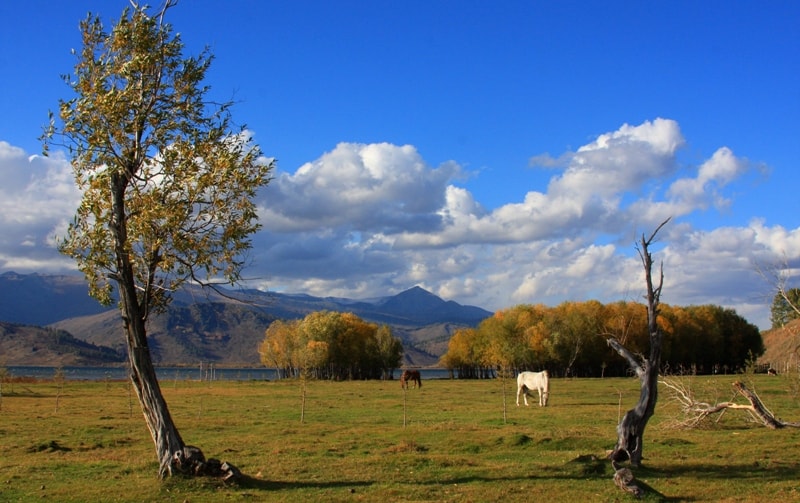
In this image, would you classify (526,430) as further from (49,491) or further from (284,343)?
(284,343)

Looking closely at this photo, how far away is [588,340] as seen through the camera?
107 metres

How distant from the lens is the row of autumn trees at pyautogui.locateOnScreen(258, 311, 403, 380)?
113m

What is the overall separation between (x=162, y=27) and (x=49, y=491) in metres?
12.4

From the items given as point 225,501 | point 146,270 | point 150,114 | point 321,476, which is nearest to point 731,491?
point 321,476

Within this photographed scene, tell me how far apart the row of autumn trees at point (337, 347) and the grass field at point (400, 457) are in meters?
72.9

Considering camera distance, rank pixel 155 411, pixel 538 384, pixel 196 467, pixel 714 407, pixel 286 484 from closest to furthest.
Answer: pixel 196 467 < pixel 286 484 < pixel 155 411 < pixel 714 407 < pixel 538 384

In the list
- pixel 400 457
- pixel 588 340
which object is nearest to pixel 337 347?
pixel 588 340

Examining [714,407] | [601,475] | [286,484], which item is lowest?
[286,484]

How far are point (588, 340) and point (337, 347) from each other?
41375mm

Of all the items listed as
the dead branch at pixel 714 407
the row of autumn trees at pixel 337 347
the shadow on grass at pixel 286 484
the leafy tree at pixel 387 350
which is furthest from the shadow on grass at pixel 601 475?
the leafy tree at pixel 387 350

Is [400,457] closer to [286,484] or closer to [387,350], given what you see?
[286,484]

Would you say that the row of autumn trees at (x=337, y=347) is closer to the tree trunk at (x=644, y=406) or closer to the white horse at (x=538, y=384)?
the white horse at (x=538, y=384)

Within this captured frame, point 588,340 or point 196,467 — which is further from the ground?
point 588,340

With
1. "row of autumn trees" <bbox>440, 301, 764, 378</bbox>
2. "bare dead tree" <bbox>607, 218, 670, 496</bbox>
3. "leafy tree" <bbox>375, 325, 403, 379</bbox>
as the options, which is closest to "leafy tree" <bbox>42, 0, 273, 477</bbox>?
"bare dead tree" <bbox>607, 218, 670, 496</bbox>
